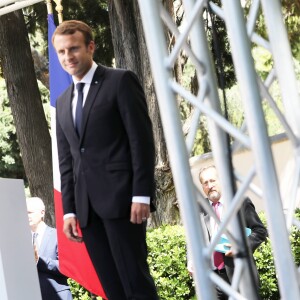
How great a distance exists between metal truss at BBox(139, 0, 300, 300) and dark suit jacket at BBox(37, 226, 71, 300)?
3226mm

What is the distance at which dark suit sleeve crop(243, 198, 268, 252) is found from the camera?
20.9ft

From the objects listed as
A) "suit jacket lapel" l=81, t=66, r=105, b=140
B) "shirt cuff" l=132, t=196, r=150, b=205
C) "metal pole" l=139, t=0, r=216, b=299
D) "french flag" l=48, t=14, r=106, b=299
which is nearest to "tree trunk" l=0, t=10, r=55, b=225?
"french flag" l=48, t=14, r=106, b=299

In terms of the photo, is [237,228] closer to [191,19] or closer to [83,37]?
[191,19]

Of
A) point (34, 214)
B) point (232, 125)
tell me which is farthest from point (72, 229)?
point (34, 214)

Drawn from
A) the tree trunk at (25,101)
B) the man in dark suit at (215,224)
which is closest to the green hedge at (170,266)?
the man in dark suit at (215,224)

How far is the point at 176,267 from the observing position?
8.88m

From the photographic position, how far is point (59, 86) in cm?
833

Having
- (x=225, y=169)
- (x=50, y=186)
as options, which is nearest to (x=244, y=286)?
(x=225, y=169)

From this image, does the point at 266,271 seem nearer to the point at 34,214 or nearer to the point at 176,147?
the point at 34,214

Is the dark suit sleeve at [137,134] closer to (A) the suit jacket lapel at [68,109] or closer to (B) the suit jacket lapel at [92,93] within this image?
(B) the suit jacket lapel at [92,93]

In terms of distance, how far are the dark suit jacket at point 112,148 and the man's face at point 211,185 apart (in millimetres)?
2006

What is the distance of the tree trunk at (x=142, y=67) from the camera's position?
10.8 meters

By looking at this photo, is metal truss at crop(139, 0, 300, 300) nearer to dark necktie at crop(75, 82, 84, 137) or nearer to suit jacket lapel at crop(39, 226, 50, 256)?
dark necktie at crop(75, 82, 84, 137)

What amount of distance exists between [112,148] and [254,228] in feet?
7.36
